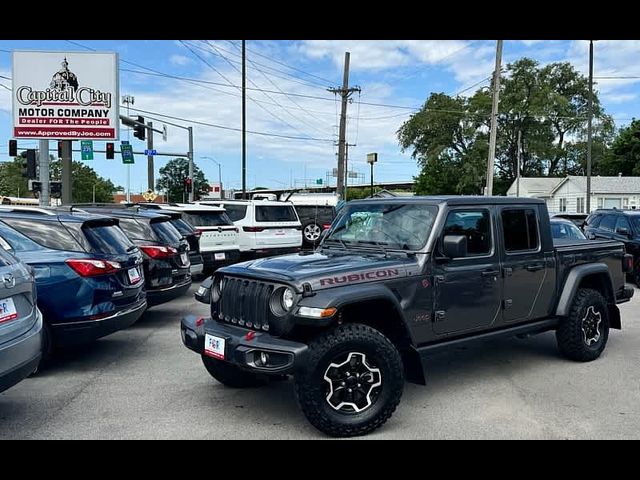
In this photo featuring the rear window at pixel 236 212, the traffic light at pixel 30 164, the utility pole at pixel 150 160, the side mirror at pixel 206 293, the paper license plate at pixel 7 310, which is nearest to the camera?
the paper license plate at pixel 7 310

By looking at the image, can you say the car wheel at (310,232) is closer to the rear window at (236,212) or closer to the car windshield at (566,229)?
the rear window at (236,212)

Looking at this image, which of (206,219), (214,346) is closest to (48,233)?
(214,346)

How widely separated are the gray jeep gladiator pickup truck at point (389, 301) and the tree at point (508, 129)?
5364 centimetres

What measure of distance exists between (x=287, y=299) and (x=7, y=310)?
1991 mm

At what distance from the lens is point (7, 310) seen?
4105 mm

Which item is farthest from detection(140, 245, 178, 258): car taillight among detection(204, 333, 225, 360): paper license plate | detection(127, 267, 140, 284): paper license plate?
detection(204, 333, 225, 360): paper license plate

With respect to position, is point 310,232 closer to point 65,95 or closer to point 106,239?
point 65,95

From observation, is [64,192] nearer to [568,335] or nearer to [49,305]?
[49,305]

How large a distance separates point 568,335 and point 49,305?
17.7ft

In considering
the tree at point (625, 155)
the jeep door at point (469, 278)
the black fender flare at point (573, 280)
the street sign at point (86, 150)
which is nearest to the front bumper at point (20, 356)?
the jeep door at point (469, 278)

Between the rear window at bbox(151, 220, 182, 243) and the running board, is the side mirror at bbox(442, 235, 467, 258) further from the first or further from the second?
the rear window at bbox(151, 220, 182, 243)

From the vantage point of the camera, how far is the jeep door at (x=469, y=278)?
197 inches

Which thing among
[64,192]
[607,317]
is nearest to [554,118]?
[64,192]

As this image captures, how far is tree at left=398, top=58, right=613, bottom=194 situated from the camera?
59062 mm
